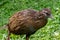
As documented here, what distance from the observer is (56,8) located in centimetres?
1181

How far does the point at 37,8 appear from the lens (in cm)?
1207

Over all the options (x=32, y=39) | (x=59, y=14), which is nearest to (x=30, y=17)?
(x=32, y=39)

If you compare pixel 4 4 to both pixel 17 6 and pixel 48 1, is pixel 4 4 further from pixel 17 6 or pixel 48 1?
pixel 48 1

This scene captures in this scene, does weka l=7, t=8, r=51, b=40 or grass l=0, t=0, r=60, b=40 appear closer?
weka l=7, t=8, r=51, b=40

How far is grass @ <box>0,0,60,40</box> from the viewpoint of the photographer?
31.6 feet

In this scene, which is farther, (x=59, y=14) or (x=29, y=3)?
(x=29, y=3)

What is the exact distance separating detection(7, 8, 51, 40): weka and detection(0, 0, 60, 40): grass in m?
1.23

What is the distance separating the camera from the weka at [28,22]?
8.05m

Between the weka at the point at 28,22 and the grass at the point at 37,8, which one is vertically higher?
the weka at the point at 28,22

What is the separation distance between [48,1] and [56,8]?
2.54ft

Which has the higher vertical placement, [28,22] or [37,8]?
[28,22]

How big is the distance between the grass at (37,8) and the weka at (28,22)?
123 cm

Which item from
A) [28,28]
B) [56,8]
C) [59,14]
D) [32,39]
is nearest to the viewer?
[28,28]

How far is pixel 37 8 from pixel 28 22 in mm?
4064
